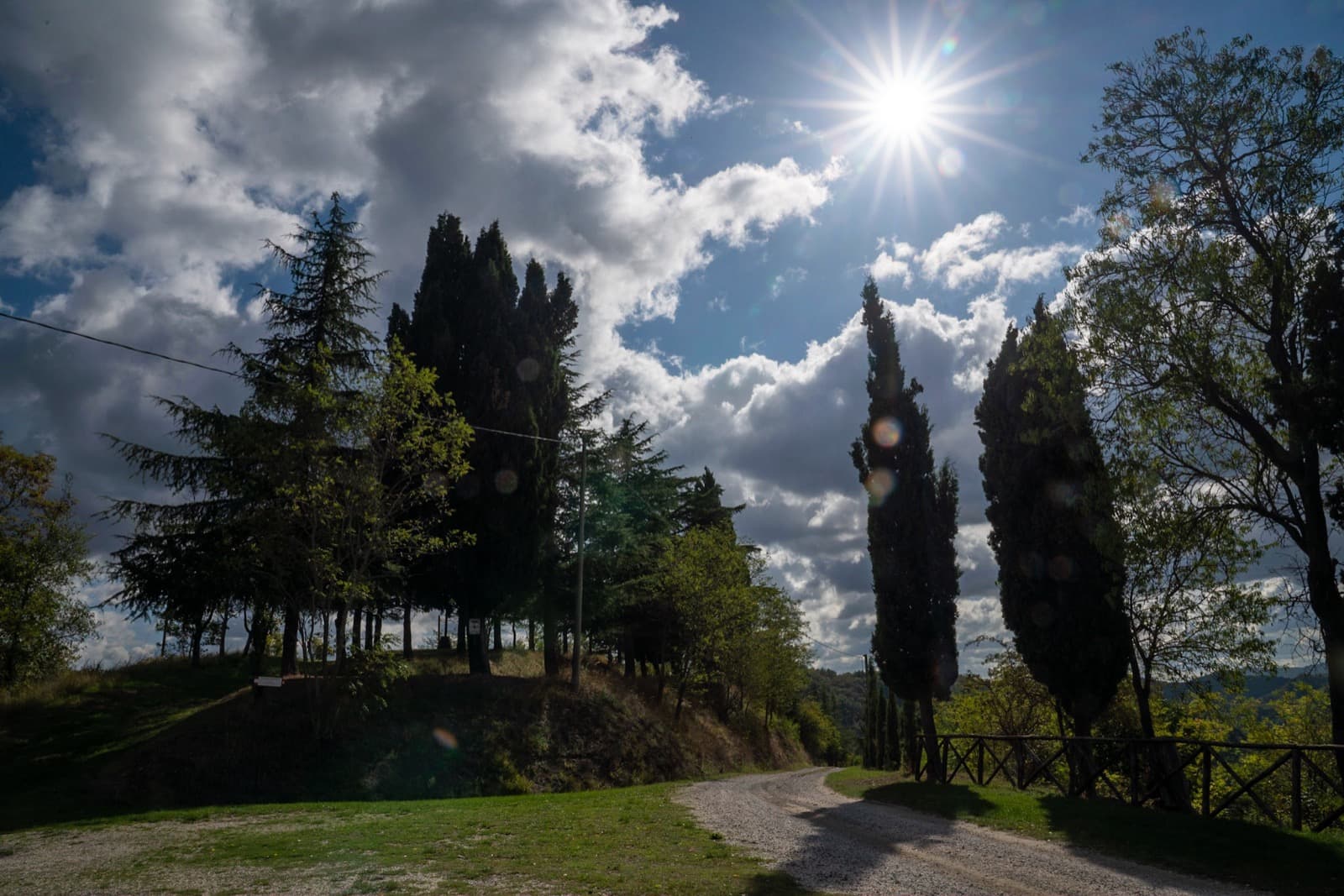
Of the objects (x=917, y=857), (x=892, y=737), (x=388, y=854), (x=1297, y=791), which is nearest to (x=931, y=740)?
(x=1297, y=791)

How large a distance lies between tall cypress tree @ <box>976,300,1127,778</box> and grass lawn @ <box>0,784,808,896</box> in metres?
9.95

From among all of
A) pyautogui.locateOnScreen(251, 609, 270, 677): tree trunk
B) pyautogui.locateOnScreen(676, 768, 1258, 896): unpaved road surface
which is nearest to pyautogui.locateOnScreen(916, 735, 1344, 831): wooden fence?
pyautogui.locateOnScreen(676, 768, 1258, 896): unpaved road surface

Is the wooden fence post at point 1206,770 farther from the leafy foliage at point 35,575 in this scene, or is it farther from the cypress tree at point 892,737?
the cypress tree at point 892,737

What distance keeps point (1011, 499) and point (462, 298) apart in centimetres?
2125

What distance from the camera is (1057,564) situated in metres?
19.0

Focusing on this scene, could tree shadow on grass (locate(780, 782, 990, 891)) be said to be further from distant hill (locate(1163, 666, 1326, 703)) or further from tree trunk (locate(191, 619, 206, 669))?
tree trunk (locate(191, 619, 206, 669))

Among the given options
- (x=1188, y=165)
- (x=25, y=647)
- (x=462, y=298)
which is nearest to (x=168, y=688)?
(x=25, y=647)

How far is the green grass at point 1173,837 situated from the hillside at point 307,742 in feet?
38.4

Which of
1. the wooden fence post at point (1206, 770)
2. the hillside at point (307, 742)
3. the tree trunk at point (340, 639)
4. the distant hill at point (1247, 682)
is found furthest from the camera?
the tree trunk at point (340, 639)

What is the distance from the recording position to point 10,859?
10.9 m

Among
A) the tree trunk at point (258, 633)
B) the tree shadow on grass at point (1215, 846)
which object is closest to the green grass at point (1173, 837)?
the tree shadow on grass at point (1215, 846)

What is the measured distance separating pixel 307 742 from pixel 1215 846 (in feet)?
66.0

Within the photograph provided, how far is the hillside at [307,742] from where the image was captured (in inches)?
725

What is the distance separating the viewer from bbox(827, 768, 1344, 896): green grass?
9.17 metres
